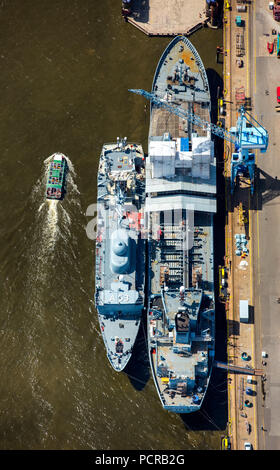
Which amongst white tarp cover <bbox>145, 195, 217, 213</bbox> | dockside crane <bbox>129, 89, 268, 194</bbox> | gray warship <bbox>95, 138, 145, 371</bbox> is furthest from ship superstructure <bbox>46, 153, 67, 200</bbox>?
dockside crane <bbox>129, 89, 268, 194</bbox>

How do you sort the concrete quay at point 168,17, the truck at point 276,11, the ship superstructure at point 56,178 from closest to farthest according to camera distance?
the ship superstructure at point 56,178 → the concrete quay at point 168,17 → the truck at point 276,11

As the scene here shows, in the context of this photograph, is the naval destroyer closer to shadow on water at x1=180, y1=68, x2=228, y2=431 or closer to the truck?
shadow on water at x1=180, y1=68, x2=228, y2=431

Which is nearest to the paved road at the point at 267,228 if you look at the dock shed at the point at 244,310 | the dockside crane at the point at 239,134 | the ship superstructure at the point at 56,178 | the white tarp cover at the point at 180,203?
the dock shed at the point at 244,310

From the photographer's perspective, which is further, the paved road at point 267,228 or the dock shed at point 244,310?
the dock shed at point 244,310

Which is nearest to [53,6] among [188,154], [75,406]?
[188,154]

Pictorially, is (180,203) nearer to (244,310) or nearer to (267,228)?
(267,228)

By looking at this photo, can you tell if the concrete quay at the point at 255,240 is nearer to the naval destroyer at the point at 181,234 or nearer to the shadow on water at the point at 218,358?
the shadow on water at the point at 218,358

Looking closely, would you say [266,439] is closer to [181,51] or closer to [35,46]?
[181,51]

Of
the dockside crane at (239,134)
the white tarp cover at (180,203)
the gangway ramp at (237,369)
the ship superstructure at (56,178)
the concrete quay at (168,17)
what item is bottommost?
the gangway ramp at (237,369)

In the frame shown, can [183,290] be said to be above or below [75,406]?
above
